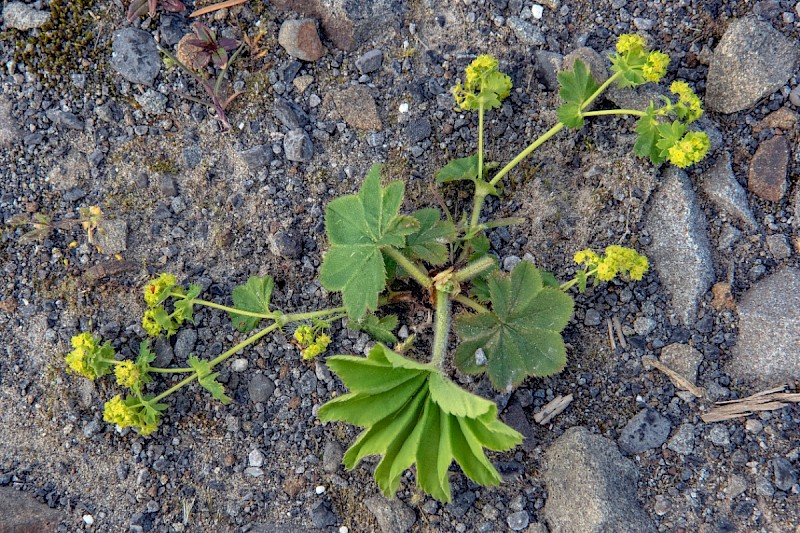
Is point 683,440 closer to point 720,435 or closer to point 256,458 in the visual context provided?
point 720,435

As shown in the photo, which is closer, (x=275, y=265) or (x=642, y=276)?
(x=642, y=276)

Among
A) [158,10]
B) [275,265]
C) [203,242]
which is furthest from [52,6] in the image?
[275,265]

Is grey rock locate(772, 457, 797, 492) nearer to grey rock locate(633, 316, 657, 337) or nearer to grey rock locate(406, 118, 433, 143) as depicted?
grey rock locate(633, 316, 657, 337)

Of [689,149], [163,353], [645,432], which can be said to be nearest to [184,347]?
[163,353]

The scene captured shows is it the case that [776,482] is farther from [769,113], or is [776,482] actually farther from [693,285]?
[769,113]

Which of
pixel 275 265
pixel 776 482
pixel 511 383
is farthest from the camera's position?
pixel 275 265

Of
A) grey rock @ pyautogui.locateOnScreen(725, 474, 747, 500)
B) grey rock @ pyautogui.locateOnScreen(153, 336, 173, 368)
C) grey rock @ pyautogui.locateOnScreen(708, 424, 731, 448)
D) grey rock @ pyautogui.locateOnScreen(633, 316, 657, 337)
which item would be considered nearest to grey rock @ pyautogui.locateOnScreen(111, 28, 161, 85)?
grey rock @ pyautogui.locateOnScreen(153, 336, 173, 368)

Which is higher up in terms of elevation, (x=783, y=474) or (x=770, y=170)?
(x=770, y=170)
